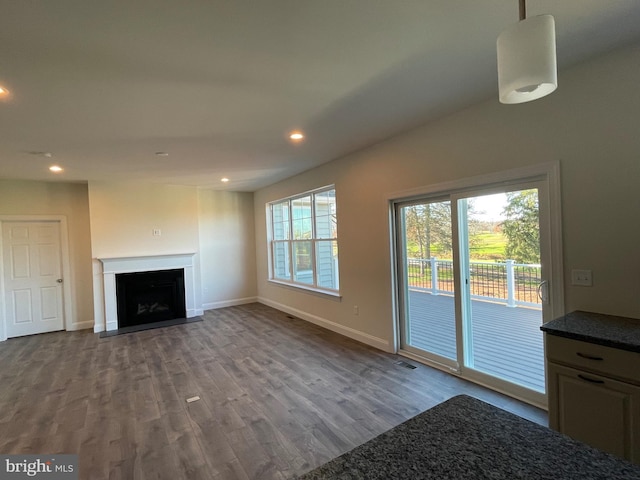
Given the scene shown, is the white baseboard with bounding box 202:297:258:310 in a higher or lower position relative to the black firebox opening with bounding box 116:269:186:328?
lower

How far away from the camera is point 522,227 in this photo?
105 inches

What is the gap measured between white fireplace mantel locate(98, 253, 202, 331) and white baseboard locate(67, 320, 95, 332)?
0.55 metres

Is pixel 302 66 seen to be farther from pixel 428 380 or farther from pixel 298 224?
pixel 298 224

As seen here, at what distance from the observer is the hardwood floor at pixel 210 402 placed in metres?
2.17

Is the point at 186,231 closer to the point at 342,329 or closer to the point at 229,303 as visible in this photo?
the point at 229,303

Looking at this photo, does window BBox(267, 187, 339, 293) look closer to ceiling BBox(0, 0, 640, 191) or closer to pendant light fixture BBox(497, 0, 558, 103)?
ceiling BBox(0, 0, 640, 191)

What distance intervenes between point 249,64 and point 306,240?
152 inches

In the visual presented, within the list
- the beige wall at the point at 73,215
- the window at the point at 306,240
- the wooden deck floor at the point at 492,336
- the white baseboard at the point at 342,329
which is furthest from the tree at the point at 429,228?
the beige wall at the point at 73,215

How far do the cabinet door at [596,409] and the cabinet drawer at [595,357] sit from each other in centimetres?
4

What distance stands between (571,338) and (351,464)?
1.77 m

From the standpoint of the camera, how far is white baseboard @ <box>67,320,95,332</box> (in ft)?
18.1

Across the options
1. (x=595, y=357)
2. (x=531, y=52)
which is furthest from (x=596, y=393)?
(x=531, y=52)

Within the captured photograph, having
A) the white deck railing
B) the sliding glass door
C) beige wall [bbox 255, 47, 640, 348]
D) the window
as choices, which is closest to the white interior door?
the window

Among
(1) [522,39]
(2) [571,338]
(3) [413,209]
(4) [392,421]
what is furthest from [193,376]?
(1) [522,39]
